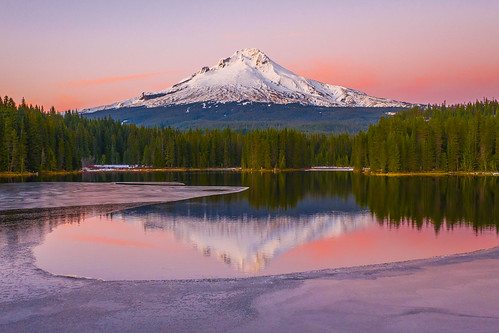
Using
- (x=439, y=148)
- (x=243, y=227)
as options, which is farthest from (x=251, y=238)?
(x=439, y=148)

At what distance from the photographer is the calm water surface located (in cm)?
2119

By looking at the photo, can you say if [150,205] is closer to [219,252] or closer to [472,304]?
[219,252]

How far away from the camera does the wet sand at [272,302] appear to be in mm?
12797

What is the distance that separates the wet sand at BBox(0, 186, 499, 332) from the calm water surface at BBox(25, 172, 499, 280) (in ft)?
7.04

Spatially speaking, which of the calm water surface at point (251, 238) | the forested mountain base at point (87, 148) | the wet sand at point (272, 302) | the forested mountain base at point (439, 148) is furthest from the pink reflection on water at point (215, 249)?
the forested mountain base at point (87, 148)

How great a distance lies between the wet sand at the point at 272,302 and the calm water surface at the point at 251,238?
2146 millimetres

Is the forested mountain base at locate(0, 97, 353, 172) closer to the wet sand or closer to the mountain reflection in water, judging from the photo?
the mountain reflection in water

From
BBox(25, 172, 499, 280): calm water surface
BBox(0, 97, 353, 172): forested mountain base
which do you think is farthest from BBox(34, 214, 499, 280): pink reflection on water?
Answer: BBox(0, 97, 353, 172): forested mountain base

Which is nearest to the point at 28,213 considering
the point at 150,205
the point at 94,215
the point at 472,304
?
the point at 94,215

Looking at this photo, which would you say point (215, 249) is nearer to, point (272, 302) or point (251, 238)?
point (251, 238)

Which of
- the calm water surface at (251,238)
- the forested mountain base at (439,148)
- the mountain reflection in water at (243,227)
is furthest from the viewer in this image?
the forested mountain base at (439,148)

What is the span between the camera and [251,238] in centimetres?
2795

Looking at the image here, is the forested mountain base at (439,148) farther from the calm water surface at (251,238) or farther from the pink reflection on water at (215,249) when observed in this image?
the pink reflection on water at (215,249)

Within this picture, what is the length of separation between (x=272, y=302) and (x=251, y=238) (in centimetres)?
1306
